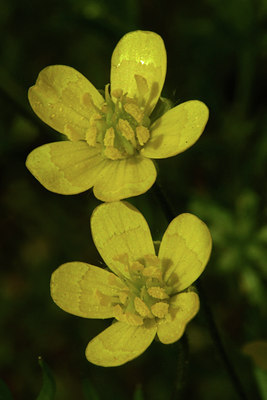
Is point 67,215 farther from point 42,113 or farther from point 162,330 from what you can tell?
point 162,330

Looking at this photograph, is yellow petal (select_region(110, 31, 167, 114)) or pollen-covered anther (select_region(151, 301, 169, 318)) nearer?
pollen-covered anther (select_region(151, 301, 169, 318))

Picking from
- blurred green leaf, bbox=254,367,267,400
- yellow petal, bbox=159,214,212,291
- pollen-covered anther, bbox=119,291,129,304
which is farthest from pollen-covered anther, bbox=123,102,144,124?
blurred green leaf, bbox=254,367,267,400

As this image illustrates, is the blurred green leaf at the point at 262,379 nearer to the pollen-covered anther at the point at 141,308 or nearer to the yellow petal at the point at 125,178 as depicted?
the pollen-covered anther at the point at 141,308

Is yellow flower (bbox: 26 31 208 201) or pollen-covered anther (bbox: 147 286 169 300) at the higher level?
yellow flower (bbox: 26 31 208 201)

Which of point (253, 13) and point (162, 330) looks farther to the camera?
point (253, 13)

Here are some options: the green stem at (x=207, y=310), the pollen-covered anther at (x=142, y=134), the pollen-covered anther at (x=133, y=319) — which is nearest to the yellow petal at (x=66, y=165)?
the pollen-covered anther at (x=142, y=134)

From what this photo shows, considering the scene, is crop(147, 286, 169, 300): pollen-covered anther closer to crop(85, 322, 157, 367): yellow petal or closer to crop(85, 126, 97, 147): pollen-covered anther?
crop(85, 322, 157, 367): yellow petal

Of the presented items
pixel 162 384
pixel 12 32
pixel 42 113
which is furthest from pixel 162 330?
pixel 12 32

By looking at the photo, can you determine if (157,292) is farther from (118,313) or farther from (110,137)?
(110,137)
